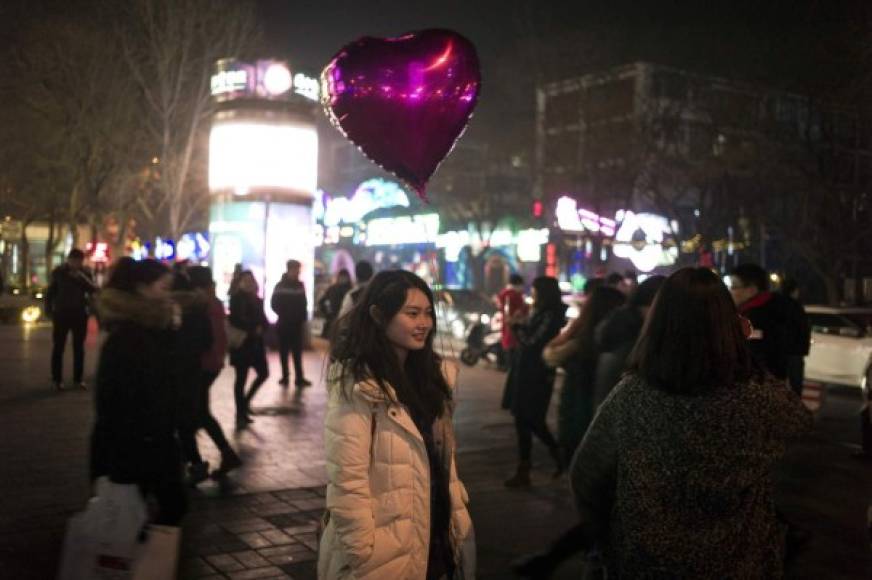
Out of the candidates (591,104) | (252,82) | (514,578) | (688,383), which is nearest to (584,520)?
(688,383)

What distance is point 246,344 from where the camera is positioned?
962 centimetres

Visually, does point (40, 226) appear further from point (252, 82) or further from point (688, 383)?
point (688, 383)

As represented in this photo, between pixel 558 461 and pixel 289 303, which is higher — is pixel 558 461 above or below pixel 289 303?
below

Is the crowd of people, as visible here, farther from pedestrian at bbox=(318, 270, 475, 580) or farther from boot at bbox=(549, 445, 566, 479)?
boot at bbox=(549, 445, 566, 479)

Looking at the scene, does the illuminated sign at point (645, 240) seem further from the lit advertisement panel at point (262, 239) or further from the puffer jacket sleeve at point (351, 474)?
the puffer jacket sleeve at point (351, 474)

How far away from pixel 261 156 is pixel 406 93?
14875mm

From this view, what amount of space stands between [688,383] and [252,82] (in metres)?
18.5

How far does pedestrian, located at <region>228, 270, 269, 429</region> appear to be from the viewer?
953 cm

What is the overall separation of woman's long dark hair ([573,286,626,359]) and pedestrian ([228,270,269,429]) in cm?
421

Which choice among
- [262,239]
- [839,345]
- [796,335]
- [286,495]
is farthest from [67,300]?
[839,345]

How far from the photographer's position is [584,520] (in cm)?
281

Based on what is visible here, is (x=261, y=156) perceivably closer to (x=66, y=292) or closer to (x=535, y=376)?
(x=66, y=292)

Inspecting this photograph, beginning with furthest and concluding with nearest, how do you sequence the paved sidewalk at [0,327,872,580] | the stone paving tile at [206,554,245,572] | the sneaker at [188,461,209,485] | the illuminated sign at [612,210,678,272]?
the illuminated sign at [612,210,678,272], the sneaker at [188,461,209,485], the paved sidewalk at [0,327,872,580], the stone paving tile at [206,554,245,572]

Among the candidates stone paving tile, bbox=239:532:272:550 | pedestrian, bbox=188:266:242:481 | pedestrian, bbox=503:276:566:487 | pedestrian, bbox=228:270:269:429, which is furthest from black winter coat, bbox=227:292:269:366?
stone paving tile, bbox=239:532:272:550
